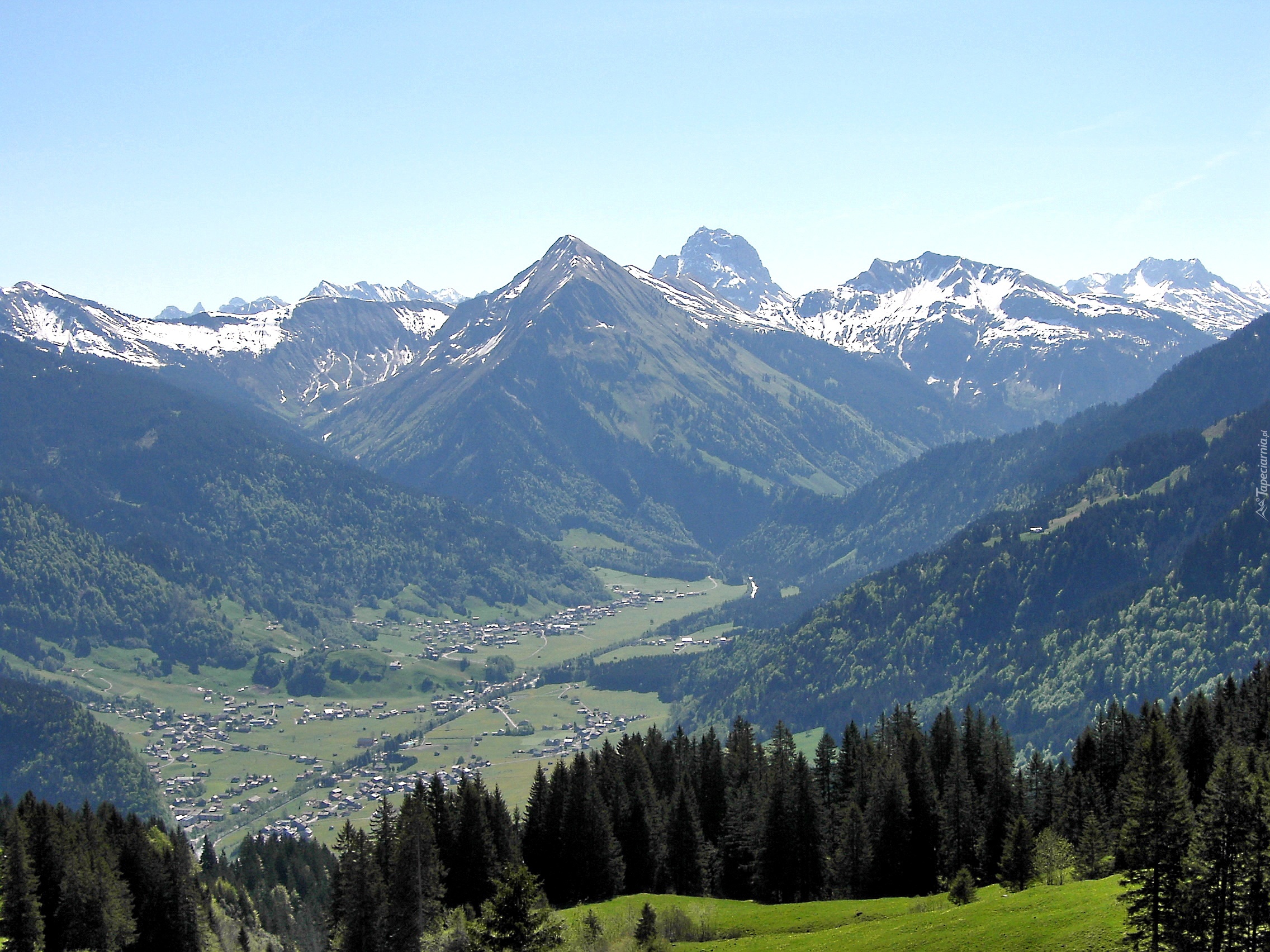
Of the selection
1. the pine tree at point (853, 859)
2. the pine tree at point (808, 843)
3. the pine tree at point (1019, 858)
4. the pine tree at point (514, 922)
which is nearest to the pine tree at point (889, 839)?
the pine tree at point (853, 859)

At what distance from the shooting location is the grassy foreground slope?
198ft

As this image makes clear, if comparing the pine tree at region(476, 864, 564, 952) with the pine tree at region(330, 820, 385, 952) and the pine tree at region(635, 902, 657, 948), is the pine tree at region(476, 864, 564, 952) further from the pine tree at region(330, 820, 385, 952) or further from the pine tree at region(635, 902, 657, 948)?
the pine tree at region(330, 820, 385, 952)

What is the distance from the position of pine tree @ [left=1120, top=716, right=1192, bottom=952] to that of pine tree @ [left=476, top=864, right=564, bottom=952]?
31521 millimetres

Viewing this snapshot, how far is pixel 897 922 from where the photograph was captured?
7375cm

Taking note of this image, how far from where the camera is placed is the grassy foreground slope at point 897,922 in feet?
198

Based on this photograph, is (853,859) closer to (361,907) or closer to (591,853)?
(591,853)

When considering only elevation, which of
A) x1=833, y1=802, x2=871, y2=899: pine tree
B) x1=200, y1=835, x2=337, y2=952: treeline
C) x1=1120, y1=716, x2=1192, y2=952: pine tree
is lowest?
x1=200, y1=835, x2=337, y2=952: treeline

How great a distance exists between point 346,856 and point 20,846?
77.1ft

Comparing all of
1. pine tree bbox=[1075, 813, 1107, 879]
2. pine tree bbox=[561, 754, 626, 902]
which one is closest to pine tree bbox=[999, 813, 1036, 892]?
pine tree bbox=[1075, 813, 1107, 879]

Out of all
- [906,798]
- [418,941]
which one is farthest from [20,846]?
[906,798]

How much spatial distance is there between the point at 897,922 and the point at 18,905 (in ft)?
204

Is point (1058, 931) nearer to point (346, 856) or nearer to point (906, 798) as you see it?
point (906, 798)

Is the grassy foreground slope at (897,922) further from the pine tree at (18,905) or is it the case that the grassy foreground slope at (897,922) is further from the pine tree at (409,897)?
the pine tree at (18,905)

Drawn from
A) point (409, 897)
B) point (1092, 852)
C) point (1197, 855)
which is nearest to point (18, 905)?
point (409, 897)
